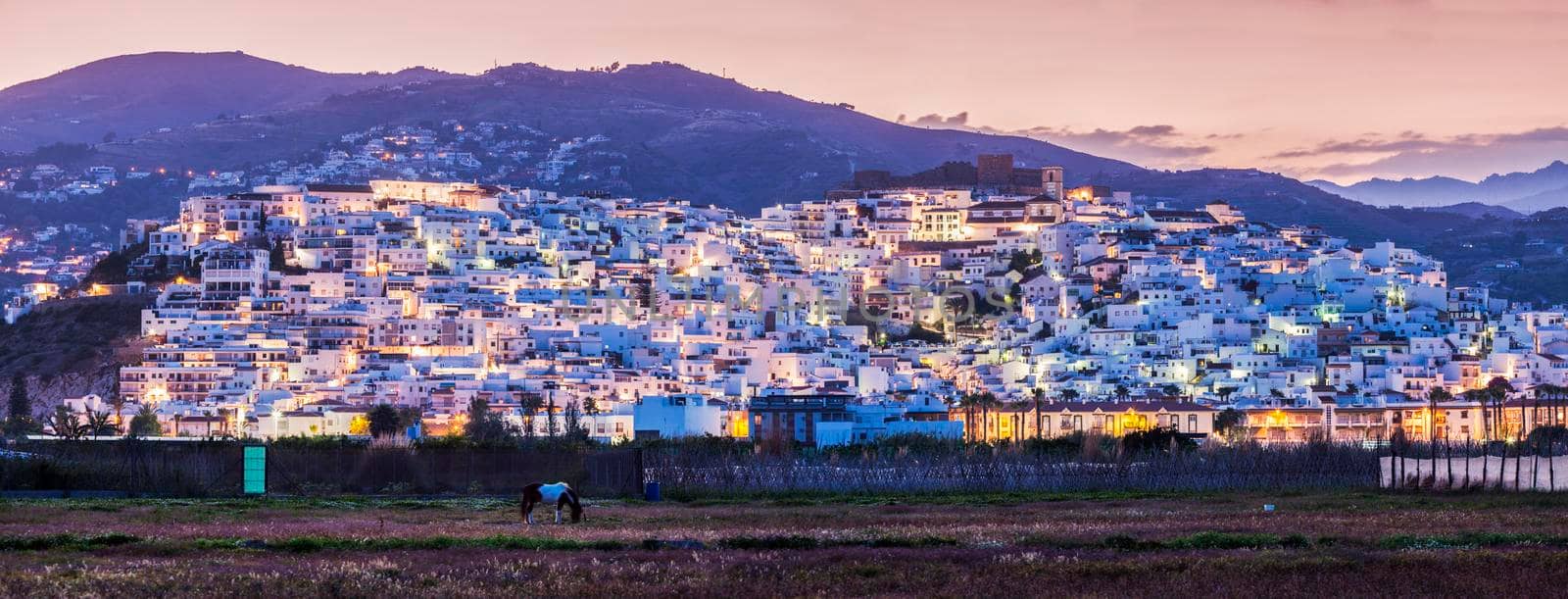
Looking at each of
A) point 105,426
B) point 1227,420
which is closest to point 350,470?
point 105,426

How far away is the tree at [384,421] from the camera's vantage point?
8175 cm

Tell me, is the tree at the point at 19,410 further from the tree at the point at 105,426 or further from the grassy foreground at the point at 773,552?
the grassy foreground at the point at 773,552

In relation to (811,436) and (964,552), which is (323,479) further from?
(811,436)

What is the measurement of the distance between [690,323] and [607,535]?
3499 inches

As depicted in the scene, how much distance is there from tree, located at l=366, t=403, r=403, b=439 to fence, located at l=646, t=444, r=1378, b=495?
112 ft

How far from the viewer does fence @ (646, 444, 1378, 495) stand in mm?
42969

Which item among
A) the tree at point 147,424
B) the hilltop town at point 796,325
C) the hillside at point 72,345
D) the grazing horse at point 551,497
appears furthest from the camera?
the hillside at point 72,345

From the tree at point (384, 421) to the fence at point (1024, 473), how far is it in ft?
112

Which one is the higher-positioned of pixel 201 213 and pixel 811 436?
pixel 201 213

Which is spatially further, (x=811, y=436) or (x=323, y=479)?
(x=811, y=436)

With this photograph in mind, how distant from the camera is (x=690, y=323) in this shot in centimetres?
11331

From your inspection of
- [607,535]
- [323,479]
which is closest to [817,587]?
[607,535]

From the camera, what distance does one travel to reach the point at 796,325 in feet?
391

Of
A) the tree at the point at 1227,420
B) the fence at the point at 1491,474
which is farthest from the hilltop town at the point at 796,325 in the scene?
the fence at the point at 1491,474
